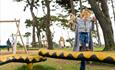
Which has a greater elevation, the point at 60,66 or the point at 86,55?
the point at 86,55

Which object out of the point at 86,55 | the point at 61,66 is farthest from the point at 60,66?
the point at 86,55

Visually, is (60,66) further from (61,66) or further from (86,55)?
(86,55)

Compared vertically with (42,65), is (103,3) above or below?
above

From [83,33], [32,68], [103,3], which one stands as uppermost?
[103,3]

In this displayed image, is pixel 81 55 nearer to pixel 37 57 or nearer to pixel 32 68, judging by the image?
pixel 37 57

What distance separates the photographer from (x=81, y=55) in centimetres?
898

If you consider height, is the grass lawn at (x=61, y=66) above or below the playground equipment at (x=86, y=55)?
below

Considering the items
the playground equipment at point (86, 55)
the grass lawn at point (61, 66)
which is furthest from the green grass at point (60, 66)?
the playground equipment at point (86, 55)

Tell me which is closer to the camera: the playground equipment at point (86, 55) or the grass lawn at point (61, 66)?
the playground equipment at point (86, 55)

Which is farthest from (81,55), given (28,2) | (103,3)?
(28,2)

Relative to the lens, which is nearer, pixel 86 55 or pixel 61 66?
pixel 86 55

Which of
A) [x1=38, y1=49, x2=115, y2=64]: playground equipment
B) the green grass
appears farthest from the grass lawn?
[x1=38, y1=49, x2=115, y2=64]: playground equipment

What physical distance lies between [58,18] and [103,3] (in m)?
36.6

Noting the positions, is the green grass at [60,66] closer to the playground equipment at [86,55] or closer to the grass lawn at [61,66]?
the grass lawn at [61,66]
